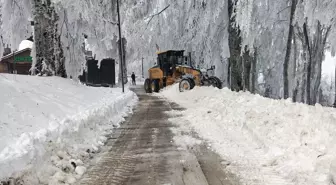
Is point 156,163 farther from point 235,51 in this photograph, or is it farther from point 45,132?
point 235,51

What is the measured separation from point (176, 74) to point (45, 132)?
19242 millimetres

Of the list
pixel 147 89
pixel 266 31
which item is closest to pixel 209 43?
pixel 266 31

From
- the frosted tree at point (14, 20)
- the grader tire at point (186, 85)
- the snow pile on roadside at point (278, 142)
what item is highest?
the frosted tree at point (14, 20)

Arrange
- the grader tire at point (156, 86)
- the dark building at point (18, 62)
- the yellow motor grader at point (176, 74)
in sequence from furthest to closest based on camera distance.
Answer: the dark building at point (18, 62) → the grader tire at point (156, 86) → the yellow motor grader at point (176, 74)

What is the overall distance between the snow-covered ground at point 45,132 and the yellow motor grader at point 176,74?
36.6 feet

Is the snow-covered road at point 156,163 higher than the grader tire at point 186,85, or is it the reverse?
the grader tire at point 186,85

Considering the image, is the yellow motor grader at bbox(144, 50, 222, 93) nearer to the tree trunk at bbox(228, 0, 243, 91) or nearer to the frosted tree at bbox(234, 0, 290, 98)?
the frosted tree at bbox(234, 0, 290, 98)

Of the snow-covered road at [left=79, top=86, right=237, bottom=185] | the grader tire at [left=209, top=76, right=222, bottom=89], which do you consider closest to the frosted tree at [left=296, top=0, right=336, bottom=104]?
the grader tire at [left=209, top=76, right=222, bottom=89]

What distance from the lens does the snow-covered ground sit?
173 inches

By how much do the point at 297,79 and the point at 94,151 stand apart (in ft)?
85.0

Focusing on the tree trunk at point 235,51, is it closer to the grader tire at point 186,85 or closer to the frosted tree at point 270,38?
the frosted tree at point 270,38

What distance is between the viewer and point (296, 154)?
5.09m

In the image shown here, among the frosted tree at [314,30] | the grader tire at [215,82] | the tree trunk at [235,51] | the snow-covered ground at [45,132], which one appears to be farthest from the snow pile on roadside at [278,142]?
the grader tire at [215,82]

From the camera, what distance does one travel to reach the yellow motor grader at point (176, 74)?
2102cm
